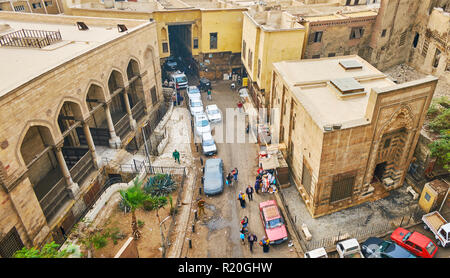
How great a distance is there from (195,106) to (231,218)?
1693 cm

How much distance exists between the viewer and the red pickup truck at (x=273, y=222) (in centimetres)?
1977

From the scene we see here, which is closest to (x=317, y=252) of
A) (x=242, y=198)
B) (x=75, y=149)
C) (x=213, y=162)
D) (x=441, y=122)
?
(x=242, y=198)

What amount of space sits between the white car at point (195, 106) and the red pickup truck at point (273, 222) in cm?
1610

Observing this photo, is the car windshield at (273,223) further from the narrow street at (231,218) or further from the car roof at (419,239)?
the car roof at (419,239)

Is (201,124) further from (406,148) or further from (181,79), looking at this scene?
(406,148)

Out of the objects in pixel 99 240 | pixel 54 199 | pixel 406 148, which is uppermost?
pixel 406 148

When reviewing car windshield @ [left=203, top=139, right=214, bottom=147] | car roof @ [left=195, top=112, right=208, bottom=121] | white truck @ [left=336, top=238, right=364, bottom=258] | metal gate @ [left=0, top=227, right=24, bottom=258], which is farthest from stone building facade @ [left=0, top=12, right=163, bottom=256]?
white truck @ [left=336, top=238, right=364, bottom=258]

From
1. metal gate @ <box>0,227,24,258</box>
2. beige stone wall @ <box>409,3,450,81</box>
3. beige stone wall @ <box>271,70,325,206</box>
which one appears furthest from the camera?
beige stone wall @ <box>409,3,450,81</box>

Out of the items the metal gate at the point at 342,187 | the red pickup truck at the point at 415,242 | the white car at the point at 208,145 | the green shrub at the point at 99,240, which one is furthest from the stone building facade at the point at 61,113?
the red pickup truck at the point at 415,242

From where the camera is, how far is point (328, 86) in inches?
918

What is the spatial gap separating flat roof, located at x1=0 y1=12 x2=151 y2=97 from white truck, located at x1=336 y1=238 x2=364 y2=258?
67.4 feet

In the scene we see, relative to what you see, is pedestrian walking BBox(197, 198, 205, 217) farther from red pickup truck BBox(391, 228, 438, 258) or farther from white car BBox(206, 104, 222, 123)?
white car BBox(206, 104, 222, 123)

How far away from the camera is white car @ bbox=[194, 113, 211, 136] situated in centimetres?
3103

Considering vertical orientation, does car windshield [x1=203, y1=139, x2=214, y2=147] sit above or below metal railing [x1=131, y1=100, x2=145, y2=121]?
below
